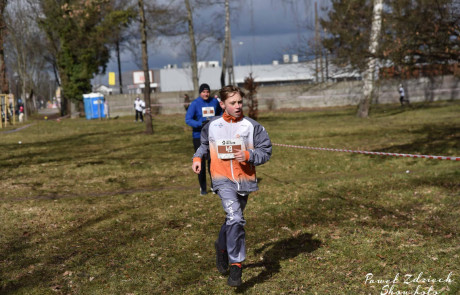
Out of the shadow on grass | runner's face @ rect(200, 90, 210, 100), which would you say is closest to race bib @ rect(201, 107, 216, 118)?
runner's face @ rect(200, 90, 210, 100)

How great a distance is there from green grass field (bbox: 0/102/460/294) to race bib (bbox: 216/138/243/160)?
56.2 inches

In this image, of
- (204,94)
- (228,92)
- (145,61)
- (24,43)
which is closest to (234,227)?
(228,92)

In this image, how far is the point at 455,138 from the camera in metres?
17.1

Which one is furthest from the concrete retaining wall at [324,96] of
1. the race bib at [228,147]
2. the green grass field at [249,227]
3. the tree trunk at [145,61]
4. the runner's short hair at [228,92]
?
the race bib at [228,147]

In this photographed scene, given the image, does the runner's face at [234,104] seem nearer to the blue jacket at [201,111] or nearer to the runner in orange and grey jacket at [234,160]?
the runner in orange and grey jacket at [234,160]

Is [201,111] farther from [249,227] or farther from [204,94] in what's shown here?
[249,227]

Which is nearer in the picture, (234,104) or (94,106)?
(234,104)

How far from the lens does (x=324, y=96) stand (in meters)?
41.9

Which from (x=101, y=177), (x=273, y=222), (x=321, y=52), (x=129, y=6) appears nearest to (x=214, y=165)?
(x=273, y=222)

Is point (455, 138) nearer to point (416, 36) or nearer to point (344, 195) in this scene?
point (416, 36)

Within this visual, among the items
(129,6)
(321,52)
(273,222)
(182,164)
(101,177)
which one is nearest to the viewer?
(273,222)

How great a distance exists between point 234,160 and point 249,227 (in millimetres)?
2758

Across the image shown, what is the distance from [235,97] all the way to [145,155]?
39.0 feet

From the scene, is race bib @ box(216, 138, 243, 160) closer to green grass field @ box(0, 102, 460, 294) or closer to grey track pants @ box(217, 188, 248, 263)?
grey track pants @ box(217, 188, 248, 263)
